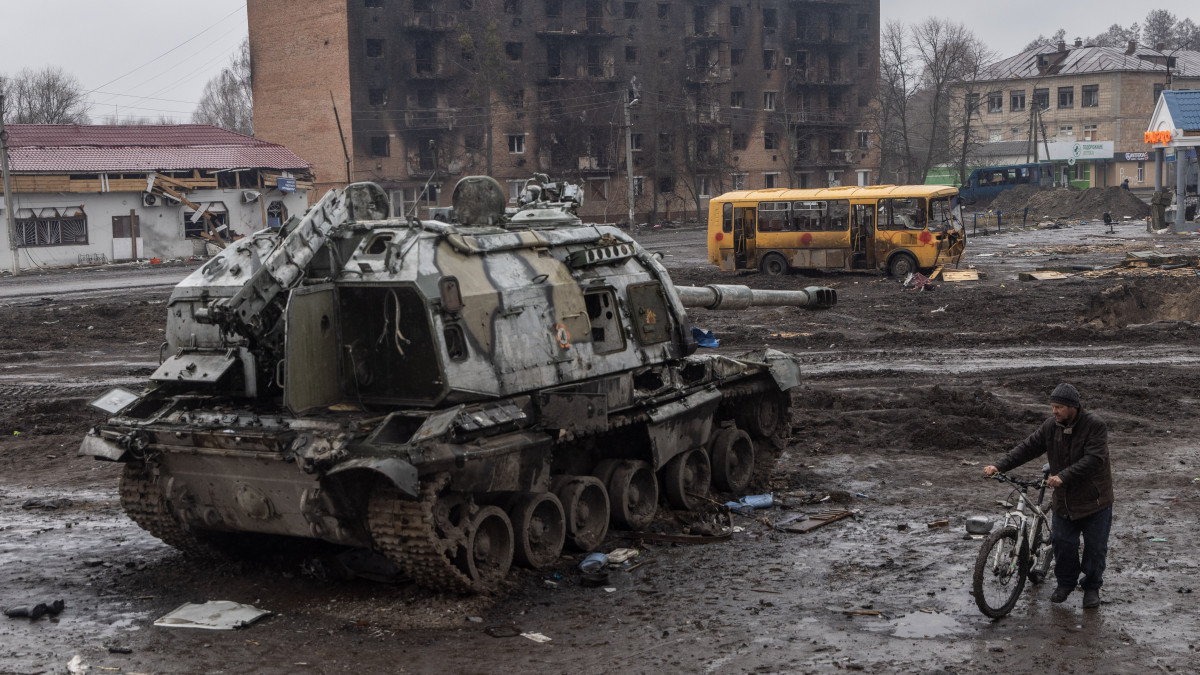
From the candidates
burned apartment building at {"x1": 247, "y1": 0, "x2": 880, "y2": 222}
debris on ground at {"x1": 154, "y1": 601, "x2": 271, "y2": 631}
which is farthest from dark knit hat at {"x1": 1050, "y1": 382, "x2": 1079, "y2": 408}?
burned apartment building at {"x1": 247, "y1": 0, "x2": 880, "y2": 222}

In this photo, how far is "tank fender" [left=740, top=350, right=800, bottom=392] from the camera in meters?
13.4

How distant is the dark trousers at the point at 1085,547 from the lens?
8797 millimetres

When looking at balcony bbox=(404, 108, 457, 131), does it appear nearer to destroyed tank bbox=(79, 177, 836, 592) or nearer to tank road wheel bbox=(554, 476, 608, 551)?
destroyed tank bbox=(79, 177, 836, 592)

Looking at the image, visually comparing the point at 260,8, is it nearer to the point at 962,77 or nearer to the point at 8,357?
the point at 8,357

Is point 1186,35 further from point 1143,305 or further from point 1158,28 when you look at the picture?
point 1143,305

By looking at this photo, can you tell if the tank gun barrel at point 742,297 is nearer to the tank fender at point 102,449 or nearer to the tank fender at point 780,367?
the tank fender at point 780,367

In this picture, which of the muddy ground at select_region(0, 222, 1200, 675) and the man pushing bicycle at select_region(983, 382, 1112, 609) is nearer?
the muddy ground at select_region(0, 222, 1200, 675)

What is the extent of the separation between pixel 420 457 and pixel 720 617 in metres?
2.41

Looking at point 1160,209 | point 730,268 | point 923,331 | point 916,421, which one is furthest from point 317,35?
point 916,421

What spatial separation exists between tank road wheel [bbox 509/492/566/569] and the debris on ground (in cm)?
197

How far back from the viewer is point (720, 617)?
8859 mm

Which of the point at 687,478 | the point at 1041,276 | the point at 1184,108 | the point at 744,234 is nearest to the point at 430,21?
the point at 744,234

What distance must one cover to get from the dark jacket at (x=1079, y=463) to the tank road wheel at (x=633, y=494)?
11.3ft

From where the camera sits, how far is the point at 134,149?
49.9 meters
